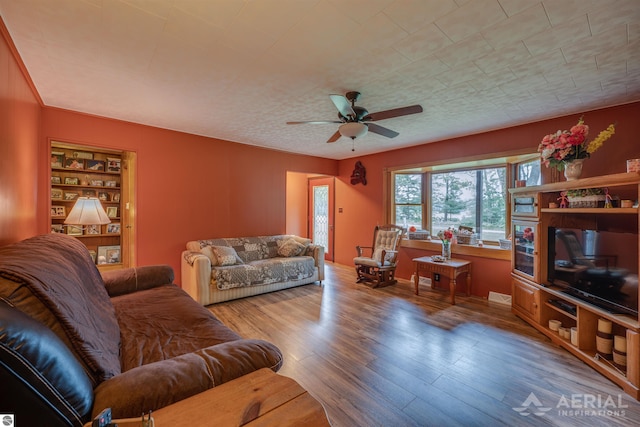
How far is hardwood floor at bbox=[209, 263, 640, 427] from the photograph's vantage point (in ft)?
5.82

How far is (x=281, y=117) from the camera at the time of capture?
133 inches

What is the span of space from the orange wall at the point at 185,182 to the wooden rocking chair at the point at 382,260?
1836mm

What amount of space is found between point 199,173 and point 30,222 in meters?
2.03

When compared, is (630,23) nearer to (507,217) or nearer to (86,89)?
(507,217)

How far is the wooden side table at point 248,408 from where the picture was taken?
0.86 meters

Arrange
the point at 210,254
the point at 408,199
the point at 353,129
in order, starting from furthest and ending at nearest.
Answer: the point at 408,199 → the point at 210,254 → the point at 353,129

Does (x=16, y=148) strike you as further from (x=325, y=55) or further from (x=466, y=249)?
(x=466, y=249)

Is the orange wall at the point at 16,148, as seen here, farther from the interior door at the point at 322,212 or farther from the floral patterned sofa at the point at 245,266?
the interior door at the point at 322,212

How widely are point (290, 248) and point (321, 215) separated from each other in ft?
7.78

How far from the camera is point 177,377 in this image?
40.6 inches

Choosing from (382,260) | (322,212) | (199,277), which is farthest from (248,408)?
(322,212)

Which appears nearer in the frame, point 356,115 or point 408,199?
point 356,115

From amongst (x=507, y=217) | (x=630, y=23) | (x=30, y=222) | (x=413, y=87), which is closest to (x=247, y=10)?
(x=413, y=87)

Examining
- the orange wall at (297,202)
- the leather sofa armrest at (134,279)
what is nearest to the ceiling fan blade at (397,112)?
the leather sofa armrest at (134,279)
